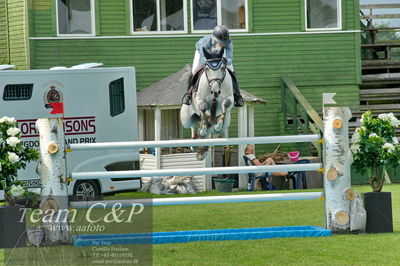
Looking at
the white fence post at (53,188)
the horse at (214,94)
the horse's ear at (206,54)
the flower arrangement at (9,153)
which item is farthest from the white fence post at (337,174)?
the flower arrangement at (9,153)

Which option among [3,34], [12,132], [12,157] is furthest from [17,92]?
[12,157]

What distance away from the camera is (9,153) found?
32.9 feet

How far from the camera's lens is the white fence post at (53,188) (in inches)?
388

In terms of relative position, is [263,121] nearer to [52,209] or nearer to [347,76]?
[347,76]

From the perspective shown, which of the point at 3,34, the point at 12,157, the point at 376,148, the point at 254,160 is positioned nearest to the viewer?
the point at 12,157

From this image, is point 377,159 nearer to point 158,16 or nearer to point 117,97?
point 117,97

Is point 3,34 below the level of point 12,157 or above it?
above

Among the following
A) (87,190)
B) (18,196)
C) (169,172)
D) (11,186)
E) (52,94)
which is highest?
(52,94)

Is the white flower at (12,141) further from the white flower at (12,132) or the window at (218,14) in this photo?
the window at (218,14)

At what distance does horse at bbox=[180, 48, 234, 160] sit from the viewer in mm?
9789

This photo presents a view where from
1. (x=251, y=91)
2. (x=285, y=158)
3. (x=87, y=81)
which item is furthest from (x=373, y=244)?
(x=251, y=91)

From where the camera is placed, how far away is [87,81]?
54.7ft

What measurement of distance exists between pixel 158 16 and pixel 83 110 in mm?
5732

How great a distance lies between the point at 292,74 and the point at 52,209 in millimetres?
12914
